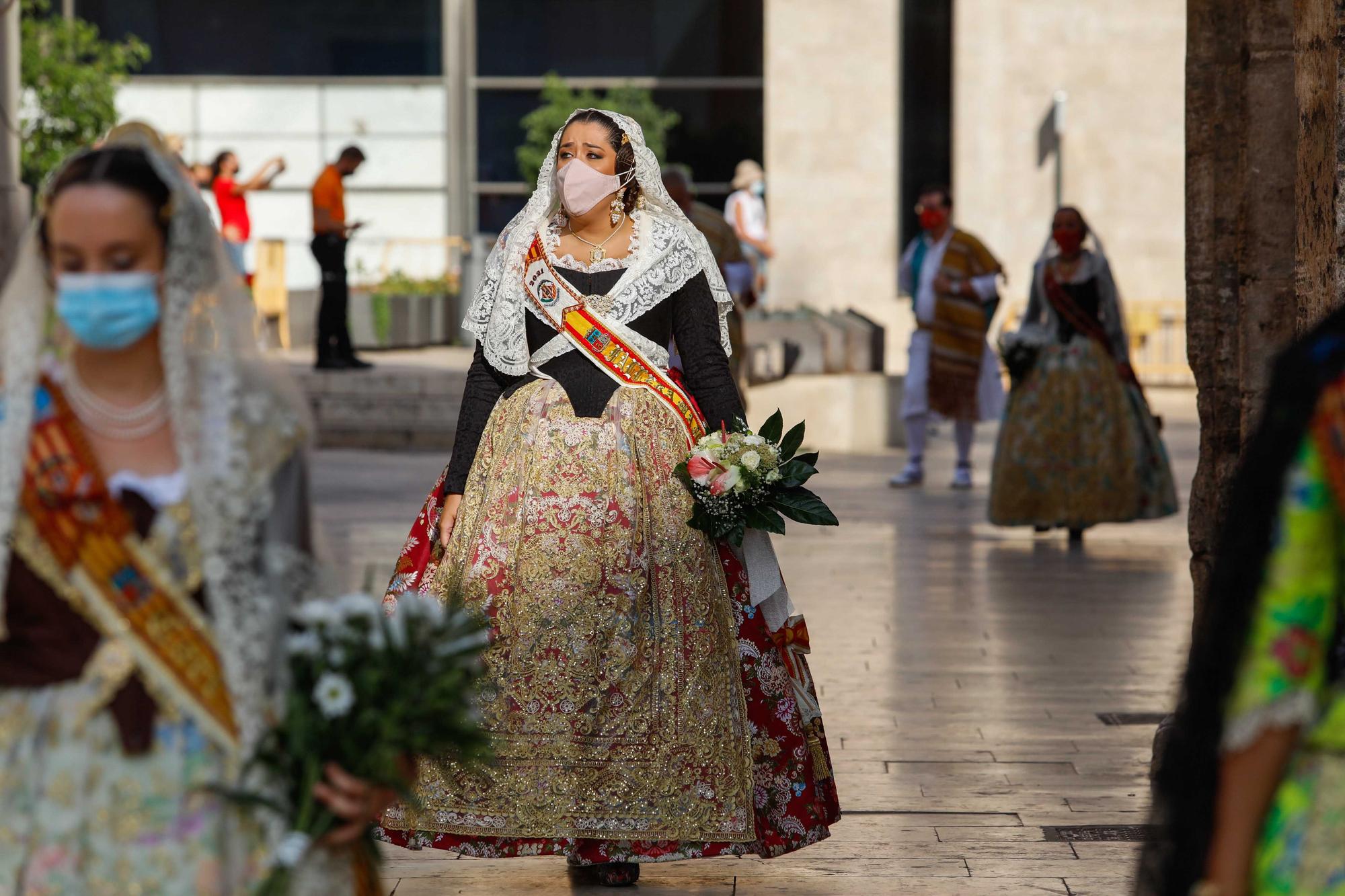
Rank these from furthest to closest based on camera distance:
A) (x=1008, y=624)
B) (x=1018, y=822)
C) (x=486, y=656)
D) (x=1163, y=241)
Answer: (x=1163, y=241), (x=1008, y=624), (x=1018, y=822), (x=486, y=656)

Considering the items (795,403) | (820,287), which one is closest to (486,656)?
(795,403)

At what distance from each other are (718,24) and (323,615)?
26.6m

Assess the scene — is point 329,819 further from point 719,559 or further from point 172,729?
point 719,559

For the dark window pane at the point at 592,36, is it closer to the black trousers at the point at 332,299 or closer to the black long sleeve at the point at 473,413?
the black trousers at the point at 332,299

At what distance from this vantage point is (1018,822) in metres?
5.74

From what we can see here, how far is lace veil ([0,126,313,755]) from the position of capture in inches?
106

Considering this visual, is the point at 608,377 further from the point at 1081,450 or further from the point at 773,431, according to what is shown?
the point at 1081,450

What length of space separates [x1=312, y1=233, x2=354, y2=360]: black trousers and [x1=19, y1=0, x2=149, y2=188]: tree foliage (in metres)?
2.53

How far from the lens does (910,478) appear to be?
14.8m

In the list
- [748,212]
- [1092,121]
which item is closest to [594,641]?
[748,212]

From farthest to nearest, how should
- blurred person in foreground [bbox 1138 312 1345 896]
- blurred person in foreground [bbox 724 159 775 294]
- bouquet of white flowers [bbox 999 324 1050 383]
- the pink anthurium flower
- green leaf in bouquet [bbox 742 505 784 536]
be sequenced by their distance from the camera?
blurred person in foreground [bbox 724 159 775 294] < bouquet of white flowers [bbox 999 324 1050 383] < green leaf in bouquet [bbox 742 505 784 536] < the pink anthurium flower < blurred person in foreground [bbox 1138 312 1345 896]

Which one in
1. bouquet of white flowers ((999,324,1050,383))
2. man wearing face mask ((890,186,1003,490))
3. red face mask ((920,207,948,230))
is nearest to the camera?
bouquet of white flowers ((999,324,1050,383))

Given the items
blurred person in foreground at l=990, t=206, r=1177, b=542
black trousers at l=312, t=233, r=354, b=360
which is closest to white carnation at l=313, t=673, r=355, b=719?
blurred person in foreground at l=990, t=206, r=1177, b=542

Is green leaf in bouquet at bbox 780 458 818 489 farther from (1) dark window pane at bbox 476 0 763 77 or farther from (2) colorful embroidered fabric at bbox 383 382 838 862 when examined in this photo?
(1) dark window pane at bbox 476 0 763 77
